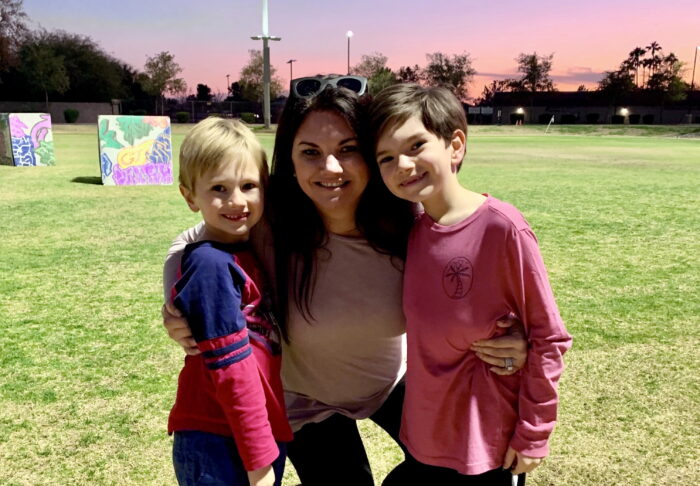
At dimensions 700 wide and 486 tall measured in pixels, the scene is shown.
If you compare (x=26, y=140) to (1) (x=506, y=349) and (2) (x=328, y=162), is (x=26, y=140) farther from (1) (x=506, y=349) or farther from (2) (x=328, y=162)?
(1) (x=506, y=349)

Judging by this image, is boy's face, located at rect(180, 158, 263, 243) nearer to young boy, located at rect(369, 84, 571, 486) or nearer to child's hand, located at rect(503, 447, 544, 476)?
young boy, located at rect(369, 84, 571, 486)

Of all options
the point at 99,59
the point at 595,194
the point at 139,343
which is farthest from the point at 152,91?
the point at 139,343

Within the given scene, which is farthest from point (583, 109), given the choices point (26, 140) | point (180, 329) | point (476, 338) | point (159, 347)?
point (180, 329)

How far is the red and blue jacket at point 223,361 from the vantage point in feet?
Result: 5.54

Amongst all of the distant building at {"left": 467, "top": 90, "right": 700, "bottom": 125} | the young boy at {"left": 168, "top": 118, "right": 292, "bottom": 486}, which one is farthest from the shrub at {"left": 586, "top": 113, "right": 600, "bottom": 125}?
the young boy at {"left": 168, "top": 118, "right": 292, "bottom": 486}

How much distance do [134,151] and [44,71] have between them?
2057 inches

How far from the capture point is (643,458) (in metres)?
3.01

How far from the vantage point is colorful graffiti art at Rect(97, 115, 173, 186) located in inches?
527

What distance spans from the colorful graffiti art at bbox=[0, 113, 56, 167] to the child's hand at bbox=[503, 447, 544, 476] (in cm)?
1830

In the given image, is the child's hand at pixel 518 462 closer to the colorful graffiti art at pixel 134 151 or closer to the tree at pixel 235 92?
the colorful graffiti art at pixel 134 151

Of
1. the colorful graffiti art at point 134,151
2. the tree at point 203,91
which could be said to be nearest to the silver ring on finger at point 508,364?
the colorful graffiti art at point 134,151

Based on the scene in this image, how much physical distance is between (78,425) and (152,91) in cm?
6890

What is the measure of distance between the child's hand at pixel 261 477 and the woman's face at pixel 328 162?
2.92 feet

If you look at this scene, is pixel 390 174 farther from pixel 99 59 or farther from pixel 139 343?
pixel 99 59
